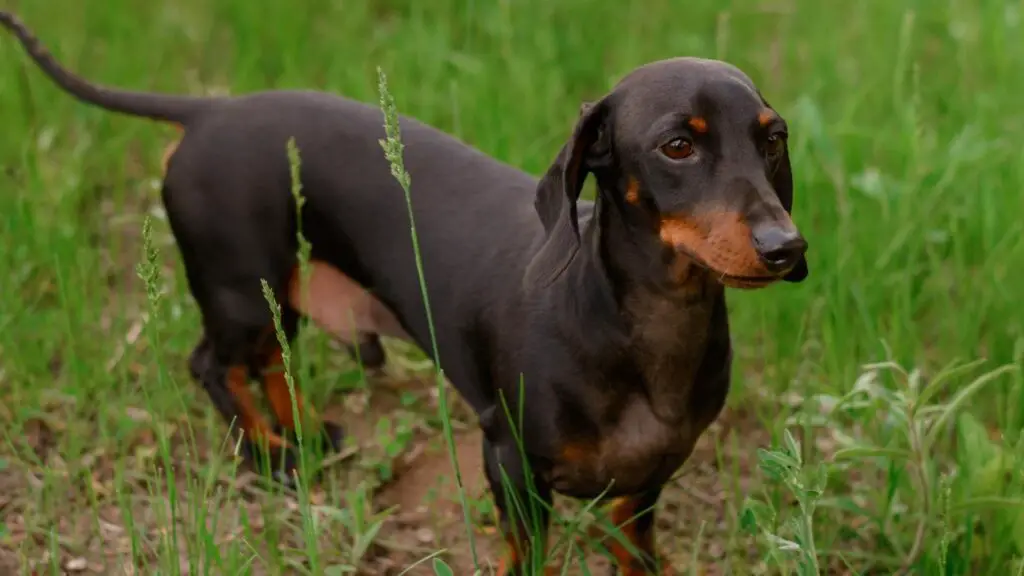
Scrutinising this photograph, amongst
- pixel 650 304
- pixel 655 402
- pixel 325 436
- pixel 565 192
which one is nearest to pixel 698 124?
pixel 565 192

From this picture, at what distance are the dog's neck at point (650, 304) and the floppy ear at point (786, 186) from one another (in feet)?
0.45

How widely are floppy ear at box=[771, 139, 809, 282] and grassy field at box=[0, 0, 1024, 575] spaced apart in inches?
12.6

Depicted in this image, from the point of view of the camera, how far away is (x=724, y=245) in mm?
1891

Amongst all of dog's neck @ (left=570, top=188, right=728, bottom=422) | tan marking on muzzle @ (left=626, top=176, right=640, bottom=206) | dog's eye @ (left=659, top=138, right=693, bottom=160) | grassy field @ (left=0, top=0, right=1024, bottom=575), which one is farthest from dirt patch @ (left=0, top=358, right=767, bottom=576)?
dog's eye @ (left=659, top=138, right=693, bottom=160)

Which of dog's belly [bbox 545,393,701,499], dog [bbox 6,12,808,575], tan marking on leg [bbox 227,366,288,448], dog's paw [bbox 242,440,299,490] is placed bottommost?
dog's paw [bbox 242,440,299,490]

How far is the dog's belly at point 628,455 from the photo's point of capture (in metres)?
2.29

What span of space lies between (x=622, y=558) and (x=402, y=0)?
3036 millimetres

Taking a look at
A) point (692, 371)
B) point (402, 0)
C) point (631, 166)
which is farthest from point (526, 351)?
point (402, 0)

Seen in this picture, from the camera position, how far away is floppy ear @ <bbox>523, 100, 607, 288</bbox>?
6.91 ft

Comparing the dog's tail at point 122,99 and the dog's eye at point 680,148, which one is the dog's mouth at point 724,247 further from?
the dog's tail at point 122,99

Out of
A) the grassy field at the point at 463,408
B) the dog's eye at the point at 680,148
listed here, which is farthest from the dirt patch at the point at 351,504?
the dog's eye at the point at 680,148

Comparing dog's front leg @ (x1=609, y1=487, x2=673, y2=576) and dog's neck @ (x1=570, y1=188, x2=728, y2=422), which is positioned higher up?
dog's neck @ (x1=570, y1=188, x2=728, y2=422)

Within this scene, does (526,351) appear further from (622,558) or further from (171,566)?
(171,566)

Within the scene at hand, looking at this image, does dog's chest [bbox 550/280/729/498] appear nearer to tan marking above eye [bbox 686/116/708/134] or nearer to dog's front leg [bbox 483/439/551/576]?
dog's front leg [bbox 483/439/551/576]
